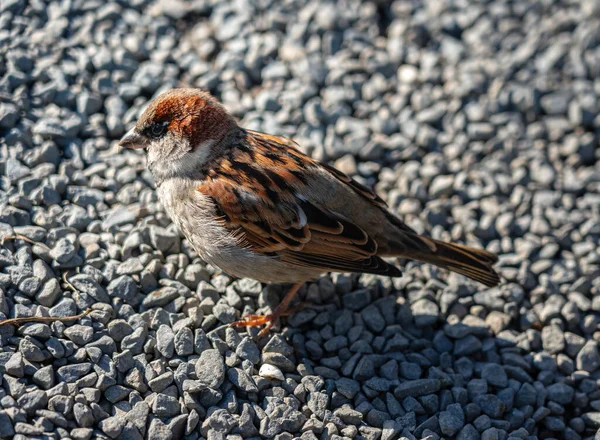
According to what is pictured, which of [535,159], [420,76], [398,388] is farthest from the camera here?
[420,76]

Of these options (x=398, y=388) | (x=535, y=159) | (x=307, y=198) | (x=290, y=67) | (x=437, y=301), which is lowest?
(x=398, y=388)

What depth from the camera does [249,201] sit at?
12.3 ft

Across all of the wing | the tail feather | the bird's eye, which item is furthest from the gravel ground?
the bird's eye

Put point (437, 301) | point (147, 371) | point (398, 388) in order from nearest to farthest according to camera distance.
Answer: point (147, 371) → point (398, 388) → point (437, 301)

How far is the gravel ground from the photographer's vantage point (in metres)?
3.47

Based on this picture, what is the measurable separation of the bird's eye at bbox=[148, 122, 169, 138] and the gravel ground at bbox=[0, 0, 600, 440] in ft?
1.78

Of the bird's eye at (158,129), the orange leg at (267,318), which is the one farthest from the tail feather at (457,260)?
the bird's eye at (158,129)

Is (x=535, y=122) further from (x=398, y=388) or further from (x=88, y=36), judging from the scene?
(x=88, y=36)

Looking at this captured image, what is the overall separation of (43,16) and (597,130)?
390 cm

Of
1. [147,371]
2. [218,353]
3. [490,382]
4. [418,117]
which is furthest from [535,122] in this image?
[147,371]

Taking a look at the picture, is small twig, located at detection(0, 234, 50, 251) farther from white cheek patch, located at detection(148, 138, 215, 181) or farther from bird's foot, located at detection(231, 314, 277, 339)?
bird's foot, located at detection(231, 314, 277, 339)

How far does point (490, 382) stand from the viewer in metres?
3.89

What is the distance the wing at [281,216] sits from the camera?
148 inches

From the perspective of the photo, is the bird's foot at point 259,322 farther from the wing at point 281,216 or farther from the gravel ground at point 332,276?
the wing at point 281,216
